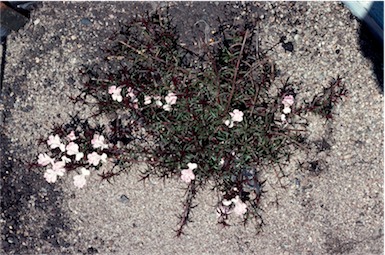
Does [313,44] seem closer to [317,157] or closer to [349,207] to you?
[317,157]

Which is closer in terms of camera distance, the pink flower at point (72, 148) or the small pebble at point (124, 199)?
the pink flower at point (72, 148)

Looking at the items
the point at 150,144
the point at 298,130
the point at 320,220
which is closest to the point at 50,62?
the point at 150,144

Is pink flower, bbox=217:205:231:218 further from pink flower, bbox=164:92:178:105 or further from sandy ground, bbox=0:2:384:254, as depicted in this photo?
pink flower, bbox=164:92:178:105

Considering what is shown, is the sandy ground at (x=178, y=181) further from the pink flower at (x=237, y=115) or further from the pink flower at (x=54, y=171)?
the pink flower at (x=237, y=115)

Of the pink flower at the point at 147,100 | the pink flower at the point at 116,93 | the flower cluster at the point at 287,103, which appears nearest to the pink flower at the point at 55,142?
the pink flower at the point at 116,93

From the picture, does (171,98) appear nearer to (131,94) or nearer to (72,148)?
(131,94)
